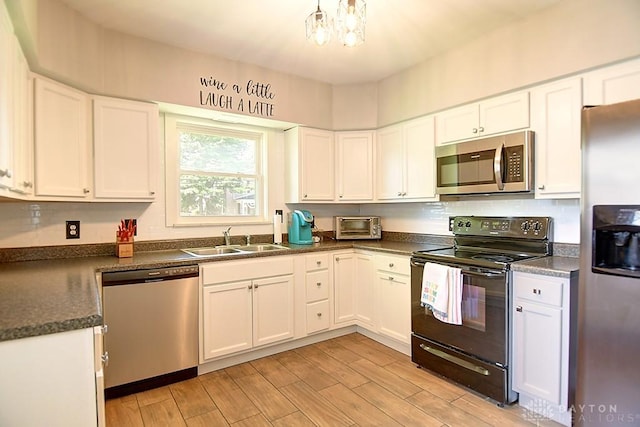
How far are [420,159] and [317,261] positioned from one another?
1.32m

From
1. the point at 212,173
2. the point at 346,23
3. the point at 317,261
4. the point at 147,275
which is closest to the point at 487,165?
the point at 346,23

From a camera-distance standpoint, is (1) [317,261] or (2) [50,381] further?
(1) [317,261]

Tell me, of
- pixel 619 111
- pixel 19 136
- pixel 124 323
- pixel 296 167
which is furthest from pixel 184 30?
pixel 619 111

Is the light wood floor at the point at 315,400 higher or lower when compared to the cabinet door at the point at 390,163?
lower

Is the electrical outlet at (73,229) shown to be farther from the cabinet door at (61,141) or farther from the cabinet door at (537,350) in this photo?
the cabinet door at (537,350)

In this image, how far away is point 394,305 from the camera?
2.99 m

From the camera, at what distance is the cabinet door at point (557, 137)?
2.18 meters

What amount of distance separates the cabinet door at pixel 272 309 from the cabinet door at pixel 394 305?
2.64 ft

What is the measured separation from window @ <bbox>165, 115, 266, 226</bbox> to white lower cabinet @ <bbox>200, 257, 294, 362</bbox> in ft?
2.44

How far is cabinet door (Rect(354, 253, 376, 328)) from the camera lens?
10.6 ft

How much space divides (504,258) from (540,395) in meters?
0.83

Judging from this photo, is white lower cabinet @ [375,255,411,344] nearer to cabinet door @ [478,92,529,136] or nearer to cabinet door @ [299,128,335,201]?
cabinet door @ [299,128,335,201]

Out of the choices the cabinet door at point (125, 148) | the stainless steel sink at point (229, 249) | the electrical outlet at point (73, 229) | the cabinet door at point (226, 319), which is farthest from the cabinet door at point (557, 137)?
the electrical outlet at point (73, 229)

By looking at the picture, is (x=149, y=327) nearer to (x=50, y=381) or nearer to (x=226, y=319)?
(x=226, y=319)
